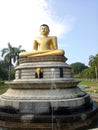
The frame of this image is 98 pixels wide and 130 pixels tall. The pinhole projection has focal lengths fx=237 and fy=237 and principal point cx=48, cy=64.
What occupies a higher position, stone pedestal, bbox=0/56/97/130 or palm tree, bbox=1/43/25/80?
palm tree, bbox=1/43/25/80

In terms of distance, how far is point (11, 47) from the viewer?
42125mm

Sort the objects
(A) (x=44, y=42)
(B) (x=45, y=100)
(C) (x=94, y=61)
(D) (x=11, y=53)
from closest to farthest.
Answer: (B) (x=45, y=100) → (A) (x=44, y=42) → (D) (x=11, y=53) → (C) (x=94, y=61)

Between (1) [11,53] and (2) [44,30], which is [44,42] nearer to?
(2) [44,30]

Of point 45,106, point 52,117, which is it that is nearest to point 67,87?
point 45,106

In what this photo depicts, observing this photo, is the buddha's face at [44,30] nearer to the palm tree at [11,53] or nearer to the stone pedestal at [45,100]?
the stone pedestal at [45,100]

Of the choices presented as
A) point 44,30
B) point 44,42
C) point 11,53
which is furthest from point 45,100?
point 11,53

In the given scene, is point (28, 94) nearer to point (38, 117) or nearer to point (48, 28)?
point (38, 117)

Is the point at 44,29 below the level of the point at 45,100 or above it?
above

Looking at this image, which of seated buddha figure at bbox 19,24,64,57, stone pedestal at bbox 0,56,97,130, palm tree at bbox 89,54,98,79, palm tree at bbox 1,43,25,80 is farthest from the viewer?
palm tree at bbox 89,54,98,79

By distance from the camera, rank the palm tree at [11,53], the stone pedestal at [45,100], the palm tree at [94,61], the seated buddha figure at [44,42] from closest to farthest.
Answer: the stone pedestal at [45,100], the seated buddha figure at [44,42], the palm tree at [11,53], the palm tree at [94,61]

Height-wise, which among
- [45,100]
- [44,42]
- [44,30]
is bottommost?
[45,100]

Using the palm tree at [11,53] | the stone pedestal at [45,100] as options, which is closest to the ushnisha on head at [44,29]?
the stone pedestal at [45,100]

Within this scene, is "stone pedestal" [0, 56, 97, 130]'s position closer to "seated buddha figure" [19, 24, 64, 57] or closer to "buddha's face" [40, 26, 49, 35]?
"seated buddha figure" [19, 24, 64, 57]

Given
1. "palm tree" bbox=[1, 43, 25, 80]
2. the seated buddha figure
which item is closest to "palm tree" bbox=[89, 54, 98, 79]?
"palm tree" bbox=[1, 43, 25, 80]
